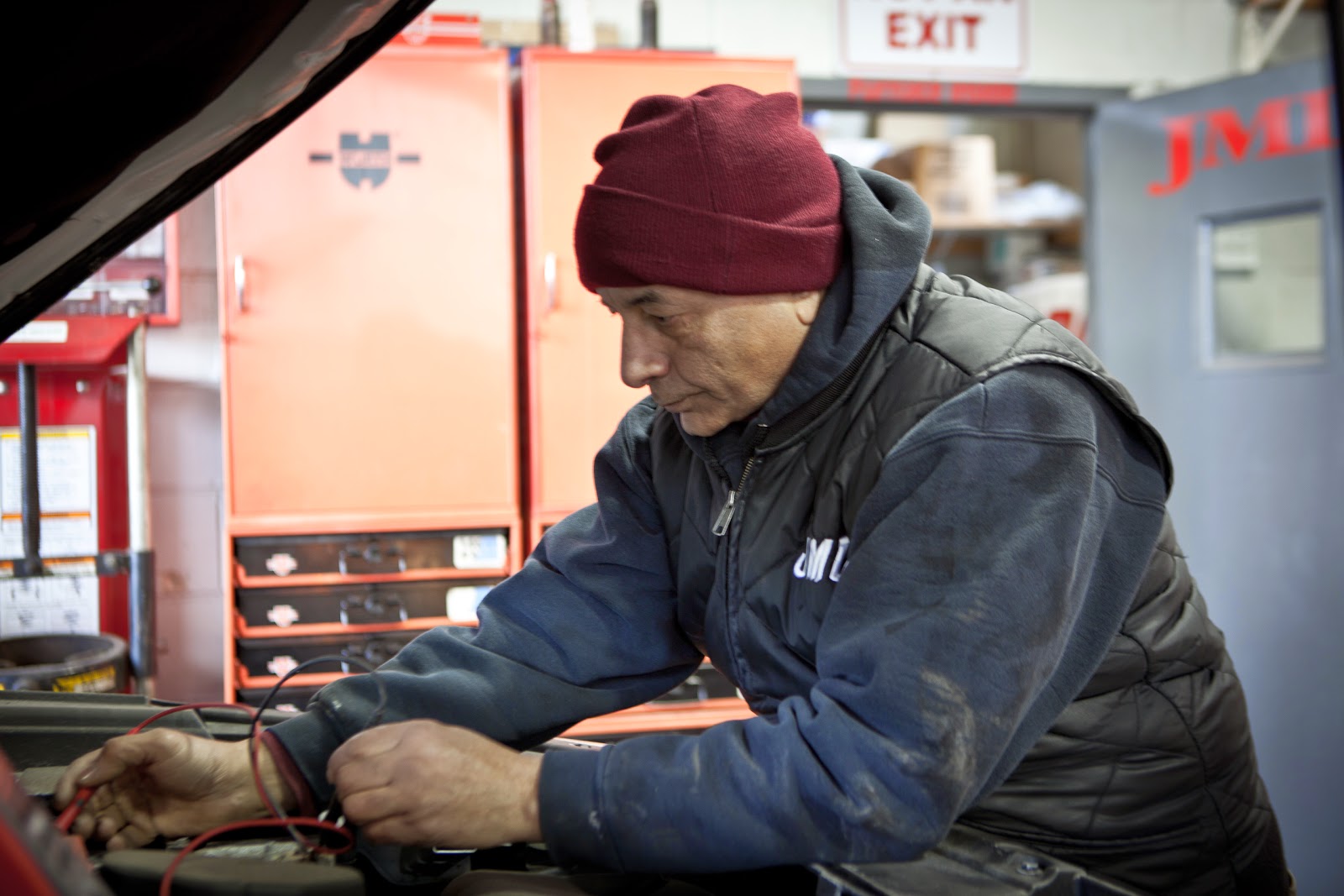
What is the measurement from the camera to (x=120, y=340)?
2.42 m

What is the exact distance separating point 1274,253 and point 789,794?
2763mm

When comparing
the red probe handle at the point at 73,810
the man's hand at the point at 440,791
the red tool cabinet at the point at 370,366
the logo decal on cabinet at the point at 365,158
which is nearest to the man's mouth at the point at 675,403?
the man's hand at the point at 440,791

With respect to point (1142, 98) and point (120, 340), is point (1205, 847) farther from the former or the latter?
point (1142, 98)

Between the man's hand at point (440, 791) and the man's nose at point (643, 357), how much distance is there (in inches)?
15.2

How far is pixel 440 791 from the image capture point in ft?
2.85

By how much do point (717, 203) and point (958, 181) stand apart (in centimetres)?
335

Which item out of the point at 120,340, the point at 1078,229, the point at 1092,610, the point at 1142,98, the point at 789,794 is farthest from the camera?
the point at 1078,229

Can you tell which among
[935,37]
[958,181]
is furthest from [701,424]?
[958,181]

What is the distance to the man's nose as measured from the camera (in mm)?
1072

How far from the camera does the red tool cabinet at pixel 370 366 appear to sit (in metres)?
2.50

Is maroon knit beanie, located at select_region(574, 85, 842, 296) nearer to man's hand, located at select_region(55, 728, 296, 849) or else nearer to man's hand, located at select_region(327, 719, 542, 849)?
man's hand, located at select_region(327, 719, 542, 849)

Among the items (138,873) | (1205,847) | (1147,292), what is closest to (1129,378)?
(1147,292)

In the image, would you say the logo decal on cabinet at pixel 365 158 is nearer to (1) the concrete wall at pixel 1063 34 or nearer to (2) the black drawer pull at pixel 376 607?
(1) the concrete wall at pixel 1063 34

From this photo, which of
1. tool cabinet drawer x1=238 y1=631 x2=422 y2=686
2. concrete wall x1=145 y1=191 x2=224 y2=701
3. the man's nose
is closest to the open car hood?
the man's nose
